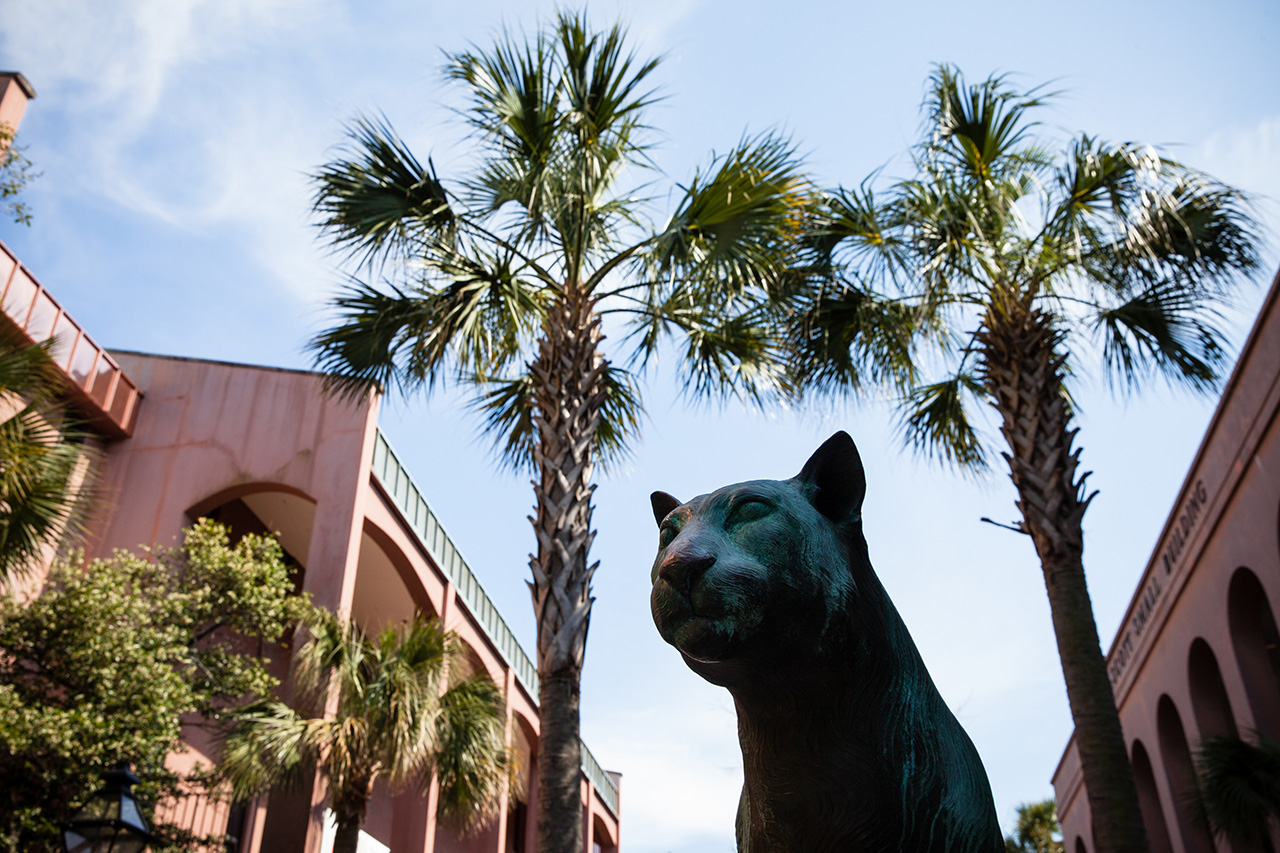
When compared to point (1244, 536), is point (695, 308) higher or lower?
higher

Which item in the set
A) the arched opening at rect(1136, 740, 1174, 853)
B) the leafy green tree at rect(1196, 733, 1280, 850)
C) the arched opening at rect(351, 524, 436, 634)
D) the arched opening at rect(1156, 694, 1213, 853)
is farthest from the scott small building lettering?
the arched opening at rect(351, 524, 436, 634)

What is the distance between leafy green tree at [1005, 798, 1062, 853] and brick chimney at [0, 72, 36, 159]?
3394 centimetres

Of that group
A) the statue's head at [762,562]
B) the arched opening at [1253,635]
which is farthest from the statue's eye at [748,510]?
the arched opening at [1253,635]

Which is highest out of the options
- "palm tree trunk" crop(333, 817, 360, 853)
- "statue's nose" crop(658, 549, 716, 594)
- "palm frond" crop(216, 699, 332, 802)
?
"palm frond" crop(216, 699, 332, 802)

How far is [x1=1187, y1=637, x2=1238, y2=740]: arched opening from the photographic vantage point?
1462 centimetres

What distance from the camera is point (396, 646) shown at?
11.2 m

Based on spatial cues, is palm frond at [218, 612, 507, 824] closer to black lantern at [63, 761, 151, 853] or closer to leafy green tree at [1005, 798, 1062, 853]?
black lantern at [63, 761, 151, 853]

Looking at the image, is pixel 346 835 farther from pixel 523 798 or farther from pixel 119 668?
pixel 523 798

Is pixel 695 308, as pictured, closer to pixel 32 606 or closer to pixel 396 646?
pixel 396 646

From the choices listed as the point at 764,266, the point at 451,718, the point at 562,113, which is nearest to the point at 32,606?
the point at 451,718

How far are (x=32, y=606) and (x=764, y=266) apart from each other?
8849mm

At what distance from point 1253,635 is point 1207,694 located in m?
2.56

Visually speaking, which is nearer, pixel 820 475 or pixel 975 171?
pixel 820 475

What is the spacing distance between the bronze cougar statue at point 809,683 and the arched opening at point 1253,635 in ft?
42.0
